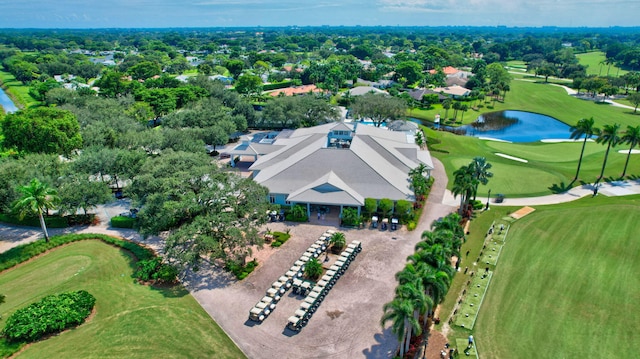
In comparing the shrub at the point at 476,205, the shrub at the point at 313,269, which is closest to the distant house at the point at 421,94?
the shrub at the point at 476,205

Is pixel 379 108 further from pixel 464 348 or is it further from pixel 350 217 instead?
pixel 464 348

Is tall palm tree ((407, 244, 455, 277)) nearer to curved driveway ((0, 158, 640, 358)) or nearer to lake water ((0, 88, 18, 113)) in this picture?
curved driveway ((0, 158, 640, 358))

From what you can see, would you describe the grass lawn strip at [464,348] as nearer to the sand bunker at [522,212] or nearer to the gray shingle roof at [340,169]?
the gray shingle roof at [340,169]

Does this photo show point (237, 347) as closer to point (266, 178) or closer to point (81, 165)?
point (266, 178)

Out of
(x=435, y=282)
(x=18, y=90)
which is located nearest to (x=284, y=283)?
(x=435, y=282)

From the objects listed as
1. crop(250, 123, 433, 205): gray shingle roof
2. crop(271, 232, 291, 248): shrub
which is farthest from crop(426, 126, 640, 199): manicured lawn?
crop(271, 232, 291, 248): shrub
